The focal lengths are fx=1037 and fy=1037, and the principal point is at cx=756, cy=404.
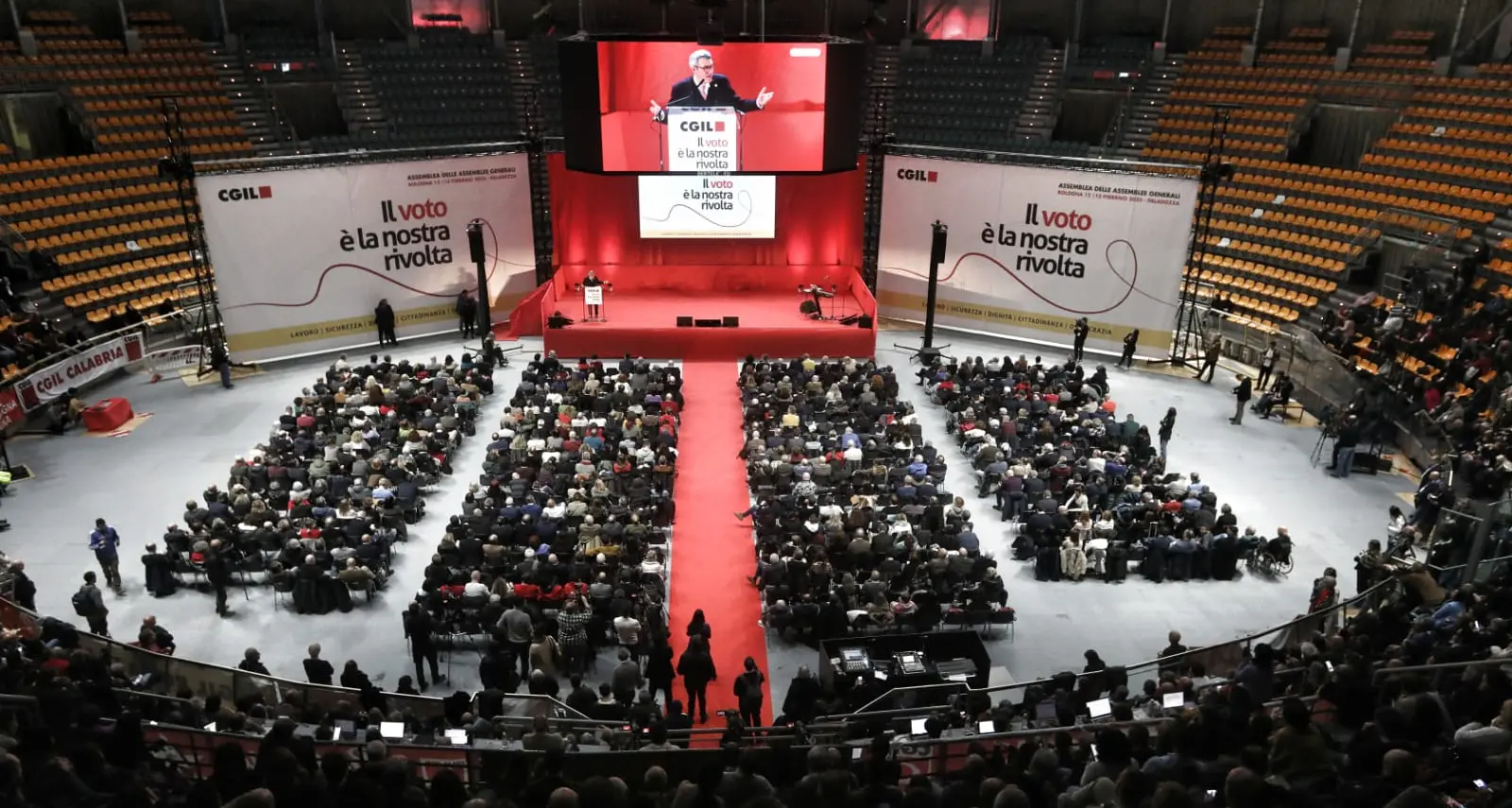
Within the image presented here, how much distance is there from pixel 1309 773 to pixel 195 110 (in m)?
31.4

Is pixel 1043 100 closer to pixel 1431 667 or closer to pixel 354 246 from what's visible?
pixel 354 246

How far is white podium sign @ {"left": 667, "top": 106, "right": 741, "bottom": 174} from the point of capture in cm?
2641

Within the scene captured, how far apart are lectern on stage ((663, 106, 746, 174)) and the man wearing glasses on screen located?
5.8 inches

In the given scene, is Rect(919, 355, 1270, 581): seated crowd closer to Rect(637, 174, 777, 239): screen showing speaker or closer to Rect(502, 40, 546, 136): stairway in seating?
Rect(637, 174, 777, 239): screen showing speaker

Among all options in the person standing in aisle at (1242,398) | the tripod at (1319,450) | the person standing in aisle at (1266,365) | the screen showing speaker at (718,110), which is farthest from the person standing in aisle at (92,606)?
the person standing in aisle at (1266,365)

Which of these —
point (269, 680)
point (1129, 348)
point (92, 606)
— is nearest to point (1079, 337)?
point (1129, 348)

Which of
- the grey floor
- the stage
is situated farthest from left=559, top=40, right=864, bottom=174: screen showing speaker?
the grey floor

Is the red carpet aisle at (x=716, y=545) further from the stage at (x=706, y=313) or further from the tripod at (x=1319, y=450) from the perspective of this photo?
the tripod at (x=1319, y=450)

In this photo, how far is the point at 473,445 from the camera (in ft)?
67.4

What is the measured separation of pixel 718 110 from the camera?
26438 millimetres

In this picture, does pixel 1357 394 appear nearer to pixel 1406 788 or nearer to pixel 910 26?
pixel 1406 788

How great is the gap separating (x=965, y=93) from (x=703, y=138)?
1080 centimetres

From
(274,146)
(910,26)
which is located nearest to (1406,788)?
(274,146)

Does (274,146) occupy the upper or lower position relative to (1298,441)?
upper
